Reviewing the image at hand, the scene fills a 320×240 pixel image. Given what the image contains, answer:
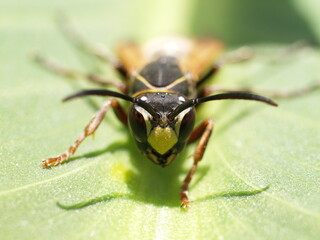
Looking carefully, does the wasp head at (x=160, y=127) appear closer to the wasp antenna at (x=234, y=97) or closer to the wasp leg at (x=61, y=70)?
the wasp antenna at (x=234, y=97)

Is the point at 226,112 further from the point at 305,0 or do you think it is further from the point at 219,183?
the point at 305,0

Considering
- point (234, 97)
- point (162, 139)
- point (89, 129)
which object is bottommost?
point (89, 129)

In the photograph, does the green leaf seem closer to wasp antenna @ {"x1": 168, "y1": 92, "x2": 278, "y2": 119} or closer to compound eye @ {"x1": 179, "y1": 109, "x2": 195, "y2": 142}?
compound eye @ {"x1": 179, "y1": 109, "x2": 195, "y2": 142}

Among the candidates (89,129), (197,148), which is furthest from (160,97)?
(89,129)

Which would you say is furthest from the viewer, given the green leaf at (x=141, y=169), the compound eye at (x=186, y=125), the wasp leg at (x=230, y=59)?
the wasp leg at (x=230, y=59)

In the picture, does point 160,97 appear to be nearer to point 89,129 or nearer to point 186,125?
point 186,125

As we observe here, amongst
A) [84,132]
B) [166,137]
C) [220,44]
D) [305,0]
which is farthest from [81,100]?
[305,0]

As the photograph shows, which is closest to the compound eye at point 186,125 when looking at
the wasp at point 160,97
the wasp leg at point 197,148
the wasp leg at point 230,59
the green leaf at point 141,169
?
the wasp at point 160,97
